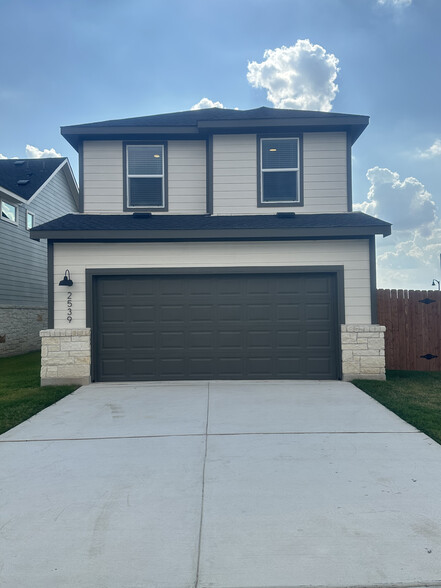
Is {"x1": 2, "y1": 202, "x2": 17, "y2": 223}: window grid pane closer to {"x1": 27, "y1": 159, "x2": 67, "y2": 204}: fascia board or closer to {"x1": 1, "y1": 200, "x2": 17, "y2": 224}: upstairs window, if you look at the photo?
{"x1": 1, "y1": 200, "x2": 17, "y2": 224}: upstairs window

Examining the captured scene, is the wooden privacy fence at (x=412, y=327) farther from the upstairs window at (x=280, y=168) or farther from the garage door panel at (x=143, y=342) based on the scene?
the garage door panel at (x=143, y=342)

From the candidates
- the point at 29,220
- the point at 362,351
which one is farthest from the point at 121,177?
the point at 29,220

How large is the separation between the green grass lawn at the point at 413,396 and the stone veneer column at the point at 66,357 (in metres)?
6.09

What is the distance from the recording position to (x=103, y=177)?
1075 centimetres

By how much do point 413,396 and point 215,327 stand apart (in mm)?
4324

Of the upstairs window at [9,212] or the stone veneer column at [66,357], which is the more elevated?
the upstairs window at [9,212]

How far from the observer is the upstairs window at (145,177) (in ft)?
35.4

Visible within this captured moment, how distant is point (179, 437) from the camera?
541 centimetres

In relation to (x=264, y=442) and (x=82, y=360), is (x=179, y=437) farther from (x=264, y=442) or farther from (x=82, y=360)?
(x=82, y=360)

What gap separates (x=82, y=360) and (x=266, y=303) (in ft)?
14.5

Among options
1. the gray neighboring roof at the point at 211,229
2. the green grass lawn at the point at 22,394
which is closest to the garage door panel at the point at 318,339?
the gray neighboring roof at the point at 211,229

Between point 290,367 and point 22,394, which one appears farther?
point 290,367

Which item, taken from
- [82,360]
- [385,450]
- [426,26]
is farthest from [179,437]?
[426,26]

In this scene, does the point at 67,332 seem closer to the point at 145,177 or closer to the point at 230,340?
the point at 230,340
